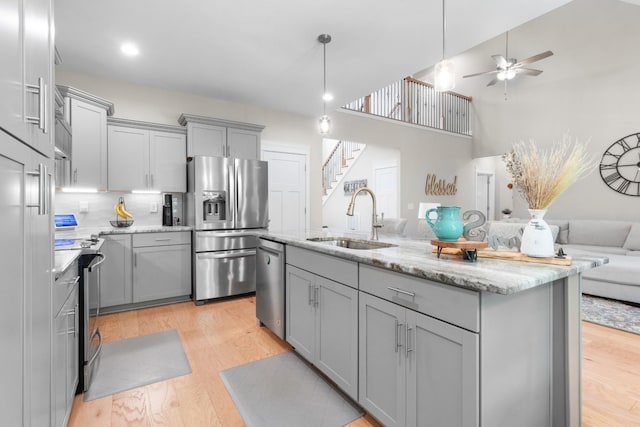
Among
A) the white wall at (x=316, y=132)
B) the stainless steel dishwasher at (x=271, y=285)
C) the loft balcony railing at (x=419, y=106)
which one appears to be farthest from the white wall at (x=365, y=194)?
the stainless steel dishwasher at (x=271, y=285)

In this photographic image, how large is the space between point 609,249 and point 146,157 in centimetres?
670

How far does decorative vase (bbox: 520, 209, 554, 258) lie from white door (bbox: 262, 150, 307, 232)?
3677 millimetres

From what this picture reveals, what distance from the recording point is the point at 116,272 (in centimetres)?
343

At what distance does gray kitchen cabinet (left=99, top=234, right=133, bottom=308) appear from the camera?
3.38m

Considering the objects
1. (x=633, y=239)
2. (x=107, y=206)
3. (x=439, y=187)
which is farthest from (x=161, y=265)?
(x=633, y=239)

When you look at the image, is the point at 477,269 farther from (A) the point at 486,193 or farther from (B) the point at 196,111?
(A) the point at 486,193

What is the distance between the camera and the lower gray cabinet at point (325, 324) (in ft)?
5.84

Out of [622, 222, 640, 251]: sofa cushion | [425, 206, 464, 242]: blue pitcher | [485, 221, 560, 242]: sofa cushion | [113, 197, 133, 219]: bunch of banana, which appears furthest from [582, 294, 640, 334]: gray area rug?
[113, 197, 133, 219]: bunch of banana

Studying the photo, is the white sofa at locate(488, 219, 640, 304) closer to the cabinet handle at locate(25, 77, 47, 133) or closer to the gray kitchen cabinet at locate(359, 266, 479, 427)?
the gray kitchen cabinet at locate(359, 266, 479, 427)

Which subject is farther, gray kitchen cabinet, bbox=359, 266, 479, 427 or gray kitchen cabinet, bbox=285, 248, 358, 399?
gray kitchen cabinet, bbox=285, 248, 358, 399

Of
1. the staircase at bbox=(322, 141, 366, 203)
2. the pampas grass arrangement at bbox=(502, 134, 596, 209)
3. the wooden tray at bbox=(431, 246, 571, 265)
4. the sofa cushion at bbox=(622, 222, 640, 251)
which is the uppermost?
the staircase at bbox=(322, 141, 366, 203)

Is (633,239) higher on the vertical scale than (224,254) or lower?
higher

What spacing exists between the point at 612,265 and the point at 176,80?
5817 millimetres

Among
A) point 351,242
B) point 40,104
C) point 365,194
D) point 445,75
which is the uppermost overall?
point 445,75
